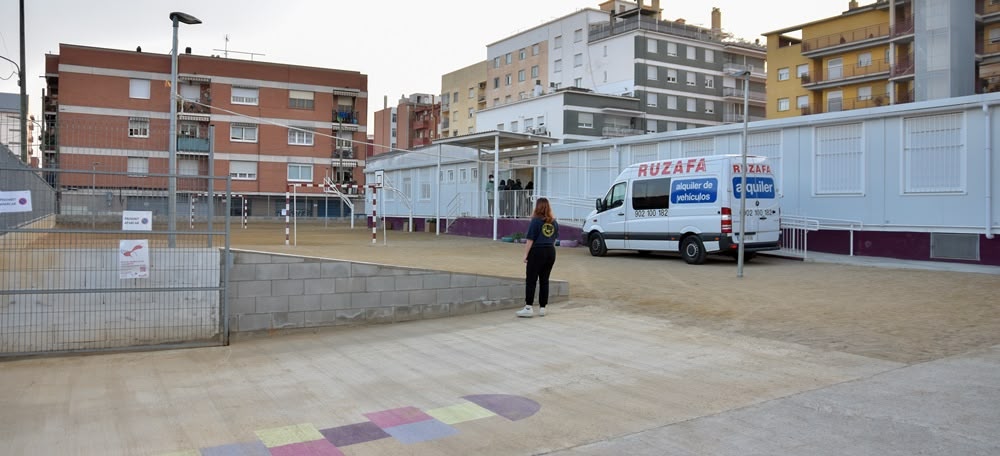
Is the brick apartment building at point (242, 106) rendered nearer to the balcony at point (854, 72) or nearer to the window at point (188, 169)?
the window at point (188, 169)

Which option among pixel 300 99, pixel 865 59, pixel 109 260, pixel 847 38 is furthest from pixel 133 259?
pixel 847 38

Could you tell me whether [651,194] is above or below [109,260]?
above

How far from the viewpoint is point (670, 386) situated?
19.2ft

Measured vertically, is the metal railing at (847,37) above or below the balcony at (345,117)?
above

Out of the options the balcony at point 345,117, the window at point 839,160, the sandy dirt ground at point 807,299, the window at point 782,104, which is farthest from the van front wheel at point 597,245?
the window at point 782,104

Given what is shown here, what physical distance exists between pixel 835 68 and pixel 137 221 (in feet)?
196

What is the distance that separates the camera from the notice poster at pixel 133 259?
26.5 feet

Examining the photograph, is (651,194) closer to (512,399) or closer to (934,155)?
(934,155)

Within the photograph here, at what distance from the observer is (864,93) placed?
54906mm

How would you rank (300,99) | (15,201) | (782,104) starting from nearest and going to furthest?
(15,201)
(300,99)
(782,104)

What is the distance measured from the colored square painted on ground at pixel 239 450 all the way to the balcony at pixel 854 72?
5830 centimetres

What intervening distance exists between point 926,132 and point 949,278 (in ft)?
16.6

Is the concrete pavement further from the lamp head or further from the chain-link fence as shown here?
the lamp head

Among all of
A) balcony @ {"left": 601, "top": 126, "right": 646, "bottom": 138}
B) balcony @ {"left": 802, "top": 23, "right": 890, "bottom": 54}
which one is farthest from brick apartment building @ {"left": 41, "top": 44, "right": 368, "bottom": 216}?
balcony @ {"left": 802, "top": 23, "right": 890, "bottom": 54}
